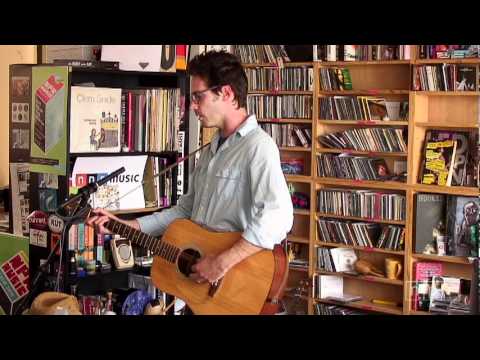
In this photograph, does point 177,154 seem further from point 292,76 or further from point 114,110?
point 292,76

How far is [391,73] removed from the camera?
5.23 meters

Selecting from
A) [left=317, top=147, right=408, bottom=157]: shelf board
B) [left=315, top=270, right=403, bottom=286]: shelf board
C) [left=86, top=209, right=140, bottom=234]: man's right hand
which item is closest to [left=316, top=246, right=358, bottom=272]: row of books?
[left=315, top=270, right=403, bottom=286]: shelf board

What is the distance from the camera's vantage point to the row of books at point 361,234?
5.07 meters

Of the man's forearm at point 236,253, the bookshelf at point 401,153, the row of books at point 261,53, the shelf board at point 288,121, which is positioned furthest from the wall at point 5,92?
the man's forearm at point 236,253

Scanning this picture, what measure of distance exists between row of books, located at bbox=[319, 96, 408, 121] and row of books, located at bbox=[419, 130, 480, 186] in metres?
0.27

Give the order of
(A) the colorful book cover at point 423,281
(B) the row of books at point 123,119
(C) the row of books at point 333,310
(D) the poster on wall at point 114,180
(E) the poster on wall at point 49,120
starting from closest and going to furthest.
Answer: (E) the poster on wall at point 49,120 < (B) the row of books at point 123,119 < (D) the poster on wall at point 114,180 < (A) the colorful book cover at point 423,281 < (C) the row of books at point 333,310

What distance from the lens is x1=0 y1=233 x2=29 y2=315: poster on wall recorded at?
3873 millimetres

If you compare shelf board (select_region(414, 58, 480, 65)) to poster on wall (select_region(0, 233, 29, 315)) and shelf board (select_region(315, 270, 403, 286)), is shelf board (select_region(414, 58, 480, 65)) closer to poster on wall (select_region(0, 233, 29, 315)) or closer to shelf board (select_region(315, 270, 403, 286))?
shelf board (select_region(315, 270, 403, 286))

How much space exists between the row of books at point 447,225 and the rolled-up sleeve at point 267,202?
2.49 m

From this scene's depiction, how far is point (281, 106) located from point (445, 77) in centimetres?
125

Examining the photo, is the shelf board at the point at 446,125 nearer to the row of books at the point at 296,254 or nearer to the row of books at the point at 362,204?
the row of books at the point at 362,204
